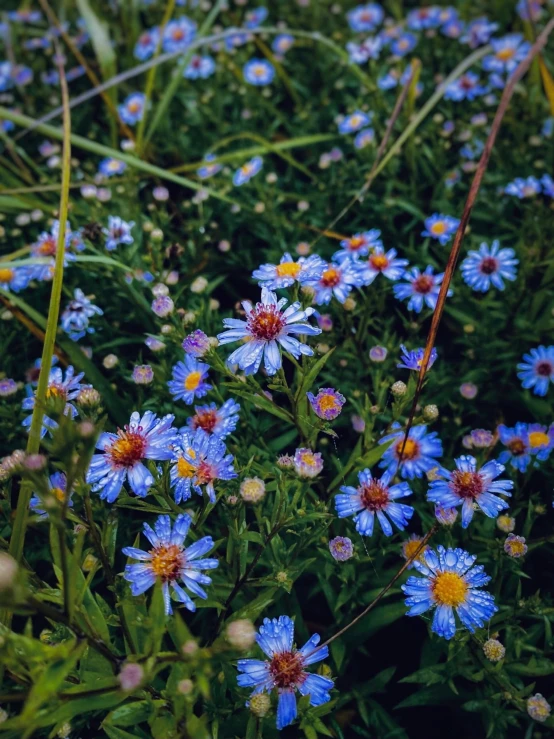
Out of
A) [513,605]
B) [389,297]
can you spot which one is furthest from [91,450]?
[389,297]

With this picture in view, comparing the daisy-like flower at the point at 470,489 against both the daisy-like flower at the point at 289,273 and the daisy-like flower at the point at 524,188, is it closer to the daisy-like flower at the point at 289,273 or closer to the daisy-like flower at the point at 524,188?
the daisy-like flower at the point at 289,273

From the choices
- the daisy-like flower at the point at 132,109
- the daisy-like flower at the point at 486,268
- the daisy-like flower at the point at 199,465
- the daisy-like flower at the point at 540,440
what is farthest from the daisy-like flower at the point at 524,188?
the daisy-like flower at the point at 132,109

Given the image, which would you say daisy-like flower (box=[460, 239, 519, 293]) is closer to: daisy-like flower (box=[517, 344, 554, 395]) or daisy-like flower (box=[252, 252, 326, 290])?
daisy-like flower (box=[517, 344, 554, 395])

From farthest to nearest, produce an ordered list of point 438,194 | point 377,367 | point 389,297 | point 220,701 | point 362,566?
point 438,194
point 389,297
point 377,367
point 362,566
point 220,701

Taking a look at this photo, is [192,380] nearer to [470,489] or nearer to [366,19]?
[470,489]

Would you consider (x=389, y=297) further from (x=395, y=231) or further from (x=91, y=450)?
(x=91, y=450)

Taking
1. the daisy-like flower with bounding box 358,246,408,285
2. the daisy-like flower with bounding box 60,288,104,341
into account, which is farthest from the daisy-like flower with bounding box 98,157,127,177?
the daisy-like flower with bounding box 358,246,408,285
